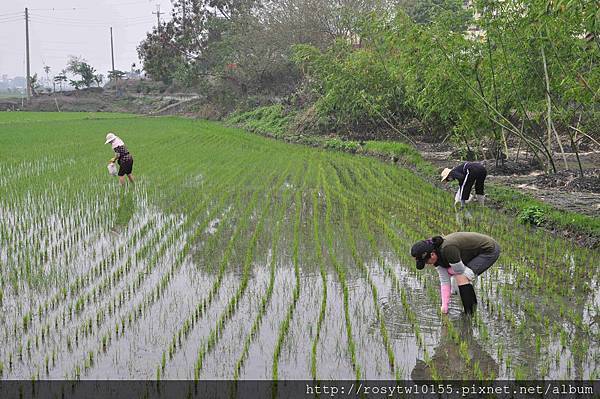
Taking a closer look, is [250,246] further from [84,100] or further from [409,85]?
[84,100]

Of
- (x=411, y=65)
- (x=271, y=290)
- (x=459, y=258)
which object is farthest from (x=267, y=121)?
(x=459, y=258)

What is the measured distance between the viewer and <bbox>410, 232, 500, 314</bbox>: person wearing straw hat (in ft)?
16.5

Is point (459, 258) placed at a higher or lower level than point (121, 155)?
lower

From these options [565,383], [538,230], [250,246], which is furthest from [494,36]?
[565,383]

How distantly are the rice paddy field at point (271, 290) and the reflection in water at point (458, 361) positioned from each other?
16 millimetres

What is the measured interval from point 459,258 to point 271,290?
179 centimetres

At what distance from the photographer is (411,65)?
14.0 meters

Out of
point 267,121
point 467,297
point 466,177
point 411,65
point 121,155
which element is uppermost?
point 411,65

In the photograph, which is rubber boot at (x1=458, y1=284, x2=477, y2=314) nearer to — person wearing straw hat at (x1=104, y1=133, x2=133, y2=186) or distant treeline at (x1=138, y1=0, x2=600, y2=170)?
distant treeline at (x1=138, y1=0, x2=600, y2=170)

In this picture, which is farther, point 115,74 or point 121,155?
point 115,74

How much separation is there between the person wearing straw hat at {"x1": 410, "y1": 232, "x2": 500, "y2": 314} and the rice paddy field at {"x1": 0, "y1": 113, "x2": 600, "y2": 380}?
200mm

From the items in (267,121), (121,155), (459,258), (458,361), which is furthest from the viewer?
(267,121)

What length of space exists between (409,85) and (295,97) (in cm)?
1392

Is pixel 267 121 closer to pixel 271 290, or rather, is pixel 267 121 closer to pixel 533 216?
pixel 533 216
